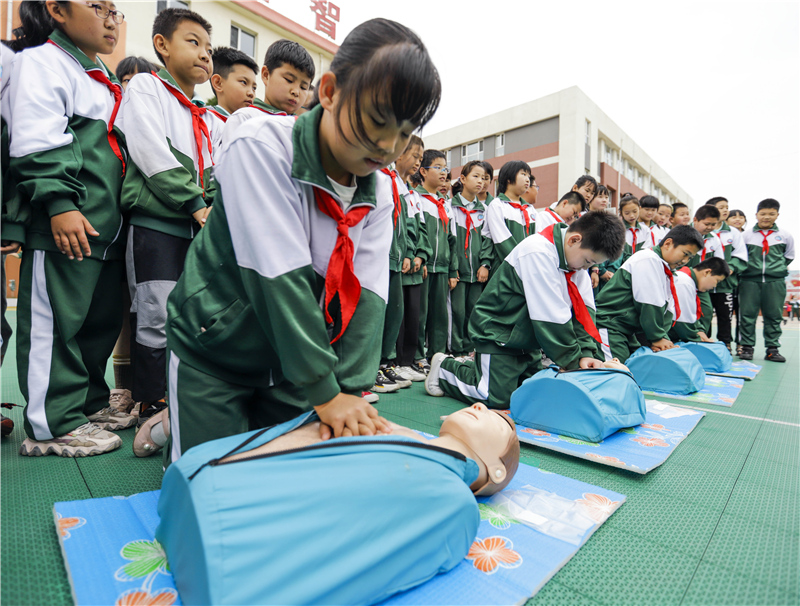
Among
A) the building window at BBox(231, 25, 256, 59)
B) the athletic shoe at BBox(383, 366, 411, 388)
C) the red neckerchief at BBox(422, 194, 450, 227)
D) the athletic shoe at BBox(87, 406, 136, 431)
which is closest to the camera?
the athletic shoe at BBox(87, 406, 136, 431)

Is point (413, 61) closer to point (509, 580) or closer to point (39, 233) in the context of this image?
point (509, 580)

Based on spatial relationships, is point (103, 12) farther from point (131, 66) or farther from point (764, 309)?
point (764, 309)

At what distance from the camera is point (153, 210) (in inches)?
66.6

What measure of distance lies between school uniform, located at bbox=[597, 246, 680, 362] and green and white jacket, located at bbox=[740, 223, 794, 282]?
236 centimetres

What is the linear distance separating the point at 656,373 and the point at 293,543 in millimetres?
2970

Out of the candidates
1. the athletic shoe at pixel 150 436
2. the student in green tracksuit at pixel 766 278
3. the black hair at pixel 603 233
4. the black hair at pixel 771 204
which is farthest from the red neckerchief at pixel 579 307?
the black hair at pixel 771 204

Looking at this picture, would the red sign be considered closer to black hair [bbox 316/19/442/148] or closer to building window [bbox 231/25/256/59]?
building window [bbox 231/25/256/59]

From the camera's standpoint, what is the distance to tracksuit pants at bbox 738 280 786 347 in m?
4.87

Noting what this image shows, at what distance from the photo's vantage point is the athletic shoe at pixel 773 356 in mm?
4703

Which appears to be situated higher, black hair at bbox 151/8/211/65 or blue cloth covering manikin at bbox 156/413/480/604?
black hair at bbox 151/8/211/65

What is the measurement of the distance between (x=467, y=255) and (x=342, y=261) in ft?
10.3

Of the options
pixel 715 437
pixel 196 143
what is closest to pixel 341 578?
pixel 196 143

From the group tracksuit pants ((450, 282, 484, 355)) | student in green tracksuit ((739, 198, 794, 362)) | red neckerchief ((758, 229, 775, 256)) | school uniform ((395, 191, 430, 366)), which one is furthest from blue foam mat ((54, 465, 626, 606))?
red neckerchief ((758, 229, 775, 256))

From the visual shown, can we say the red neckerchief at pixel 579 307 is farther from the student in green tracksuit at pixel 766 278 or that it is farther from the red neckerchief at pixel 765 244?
the red neckerchief at pixel 765 244
